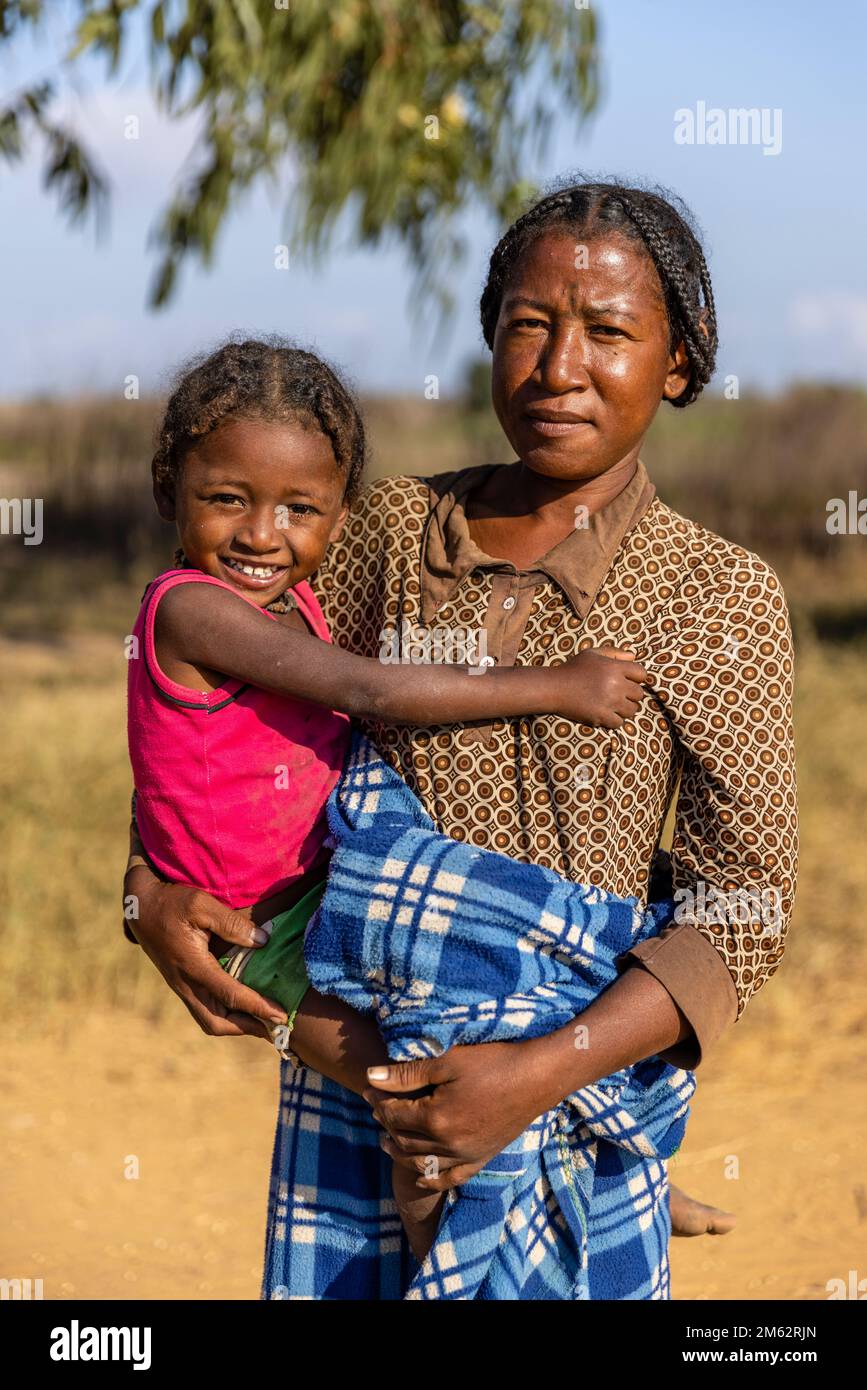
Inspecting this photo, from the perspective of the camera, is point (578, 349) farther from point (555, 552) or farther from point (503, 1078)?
point (503, 1078)

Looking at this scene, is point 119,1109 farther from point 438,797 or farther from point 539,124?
point 539,124

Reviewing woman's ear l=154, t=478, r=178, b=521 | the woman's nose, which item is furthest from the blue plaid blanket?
the woman's nose

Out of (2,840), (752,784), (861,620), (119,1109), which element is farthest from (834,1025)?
(861,620)

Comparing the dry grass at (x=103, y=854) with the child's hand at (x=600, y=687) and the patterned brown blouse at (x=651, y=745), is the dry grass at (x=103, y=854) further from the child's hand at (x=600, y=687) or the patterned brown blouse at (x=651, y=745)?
the child's hand at (x=600, y=687)

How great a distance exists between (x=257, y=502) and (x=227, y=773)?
0.33 meters

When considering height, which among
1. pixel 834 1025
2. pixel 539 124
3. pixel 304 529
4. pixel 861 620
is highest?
pixel 539 124

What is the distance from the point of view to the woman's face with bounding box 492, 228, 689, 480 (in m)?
1.77

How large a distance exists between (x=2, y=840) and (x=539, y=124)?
3.55m

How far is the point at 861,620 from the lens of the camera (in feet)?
31.8

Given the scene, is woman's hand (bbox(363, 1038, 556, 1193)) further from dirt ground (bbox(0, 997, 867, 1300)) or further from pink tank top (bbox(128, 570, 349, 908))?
dirt ground (bbox(0, 997, 867, 1300))

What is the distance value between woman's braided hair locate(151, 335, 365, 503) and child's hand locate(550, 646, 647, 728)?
0.44 metres

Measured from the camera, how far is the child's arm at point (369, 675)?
5.62 feet

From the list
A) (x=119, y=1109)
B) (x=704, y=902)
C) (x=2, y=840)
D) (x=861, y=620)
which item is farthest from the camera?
(x=861, y=620)

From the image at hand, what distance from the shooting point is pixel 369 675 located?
1.76m
